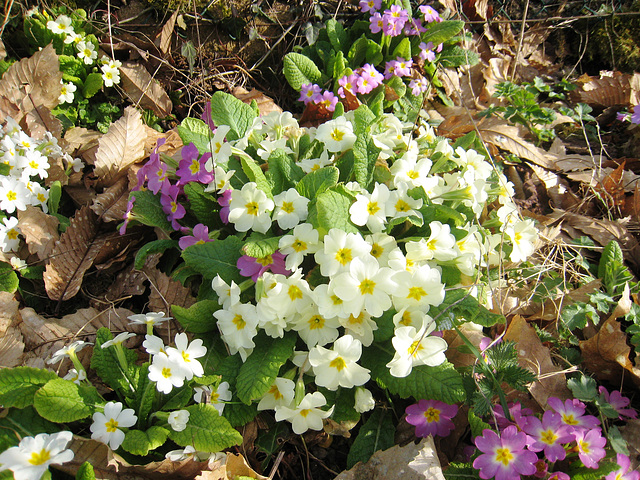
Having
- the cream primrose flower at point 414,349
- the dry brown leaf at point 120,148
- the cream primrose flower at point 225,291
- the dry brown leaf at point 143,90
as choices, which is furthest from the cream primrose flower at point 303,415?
the dry brown leaf at point 143,90

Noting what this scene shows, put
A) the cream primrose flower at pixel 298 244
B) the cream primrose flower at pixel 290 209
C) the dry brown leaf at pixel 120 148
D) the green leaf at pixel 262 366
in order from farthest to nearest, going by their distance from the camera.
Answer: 1. the dry brown leaf at pixel 120 148
2. the cream primrose flower at pixel 290 209
3. the cream primrose flower at pixel 298 244
4. the green leaf at pixel 262 366

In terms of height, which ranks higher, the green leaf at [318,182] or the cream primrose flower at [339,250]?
the green leaf at [318,182]

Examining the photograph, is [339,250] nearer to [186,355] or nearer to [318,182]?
[318,182]

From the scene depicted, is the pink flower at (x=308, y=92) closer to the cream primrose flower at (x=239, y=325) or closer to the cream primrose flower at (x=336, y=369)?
the cream primrose flower at (x=239, y=325)

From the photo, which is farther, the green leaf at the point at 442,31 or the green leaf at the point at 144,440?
the green leaf at the point at 442,31

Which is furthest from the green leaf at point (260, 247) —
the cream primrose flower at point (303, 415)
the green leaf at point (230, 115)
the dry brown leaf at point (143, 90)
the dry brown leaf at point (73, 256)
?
the dry brown leaf at point (143, 90)

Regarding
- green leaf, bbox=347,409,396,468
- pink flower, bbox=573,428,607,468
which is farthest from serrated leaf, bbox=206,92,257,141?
pink flower, bbox=573,428,607,468

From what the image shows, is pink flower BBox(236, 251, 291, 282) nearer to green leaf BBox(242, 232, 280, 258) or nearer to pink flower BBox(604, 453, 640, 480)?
green leaf BBox(242, 232, 280, 258)

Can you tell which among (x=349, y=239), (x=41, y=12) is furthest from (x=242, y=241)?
(x=41, y=12)

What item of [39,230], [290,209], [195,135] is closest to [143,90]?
[195,135]

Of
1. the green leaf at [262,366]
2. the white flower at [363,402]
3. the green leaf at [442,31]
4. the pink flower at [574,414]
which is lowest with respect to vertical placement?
the pink flower at [574,414]

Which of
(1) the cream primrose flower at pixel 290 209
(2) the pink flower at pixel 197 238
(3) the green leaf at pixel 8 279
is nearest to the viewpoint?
(1) the cream primrose flower at pixel 290 209
